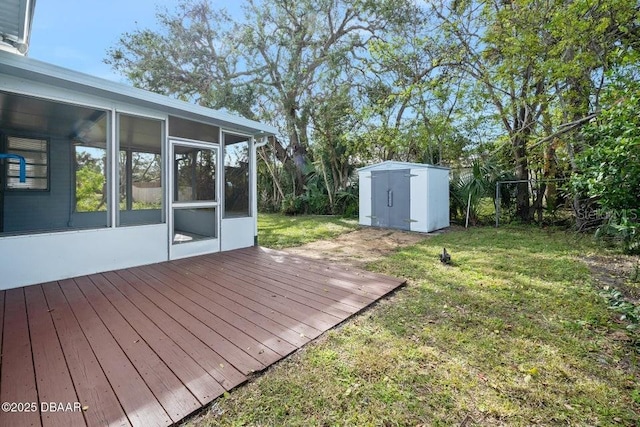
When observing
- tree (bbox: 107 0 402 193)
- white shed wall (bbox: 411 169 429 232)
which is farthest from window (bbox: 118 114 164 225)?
tree (bbox: 107 0 402 193)

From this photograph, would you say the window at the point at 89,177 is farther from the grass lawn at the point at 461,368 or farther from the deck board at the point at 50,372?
the grass lawn at the point at 461,368

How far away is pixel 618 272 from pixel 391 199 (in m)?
4.64

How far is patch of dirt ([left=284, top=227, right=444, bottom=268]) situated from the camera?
493 centimetres

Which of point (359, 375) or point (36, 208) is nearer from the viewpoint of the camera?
point (359, 375)

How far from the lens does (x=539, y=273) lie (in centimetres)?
383

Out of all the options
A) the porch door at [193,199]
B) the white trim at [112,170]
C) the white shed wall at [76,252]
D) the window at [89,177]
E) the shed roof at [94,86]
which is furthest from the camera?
the window at [89,177]

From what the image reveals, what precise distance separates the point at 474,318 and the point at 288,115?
1019 centimetres

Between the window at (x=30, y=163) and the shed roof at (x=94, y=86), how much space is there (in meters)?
3.23

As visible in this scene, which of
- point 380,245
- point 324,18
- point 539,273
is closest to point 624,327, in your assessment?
point 539,273

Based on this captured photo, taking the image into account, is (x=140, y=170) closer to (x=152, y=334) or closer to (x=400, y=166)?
(x=152, y=334)

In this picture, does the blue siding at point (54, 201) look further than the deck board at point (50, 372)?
Yes

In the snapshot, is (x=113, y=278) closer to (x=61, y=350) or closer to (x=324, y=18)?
(x=61, y=350)

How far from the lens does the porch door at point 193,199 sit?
4.54 m

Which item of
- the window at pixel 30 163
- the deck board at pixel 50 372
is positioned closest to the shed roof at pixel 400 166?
the deck board at pixel 50 372
